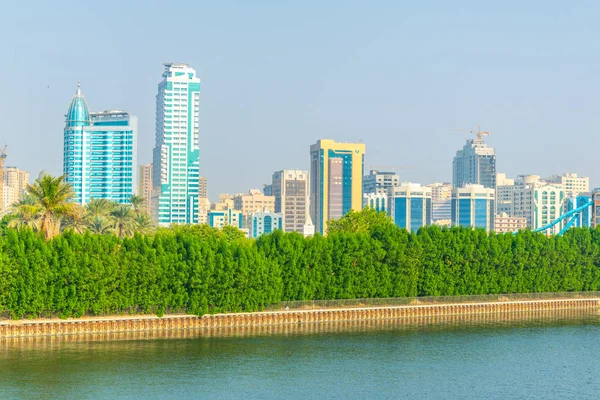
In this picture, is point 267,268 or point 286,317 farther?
point 286,317

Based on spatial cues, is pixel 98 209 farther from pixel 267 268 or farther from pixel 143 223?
pixel 267 268

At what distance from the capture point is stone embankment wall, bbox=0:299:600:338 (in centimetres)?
7662

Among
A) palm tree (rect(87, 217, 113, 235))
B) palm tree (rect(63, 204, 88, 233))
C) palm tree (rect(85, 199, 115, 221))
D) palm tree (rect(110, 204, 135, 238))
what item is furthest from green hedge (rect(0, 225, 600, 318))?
palm tree (rect(85, 199, 115, 221))

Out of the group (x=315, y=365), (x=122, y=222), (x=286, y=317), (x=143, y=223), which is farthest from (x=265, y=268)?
(x=315, y=365)

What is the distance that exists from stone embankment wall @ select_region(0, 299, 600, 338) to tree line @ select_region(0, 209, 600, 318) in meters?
1.03

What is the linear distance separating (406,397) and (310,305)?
101 feet

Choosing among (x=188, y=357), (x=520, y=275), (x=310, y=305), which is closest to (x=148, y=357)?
(x=188, y=357)

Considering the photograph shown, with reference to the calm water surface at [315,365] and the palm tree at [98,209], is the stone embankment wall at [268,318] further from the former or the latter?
the palm tree at [98,209]

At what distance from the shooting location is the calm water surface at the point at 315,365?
2399 inches

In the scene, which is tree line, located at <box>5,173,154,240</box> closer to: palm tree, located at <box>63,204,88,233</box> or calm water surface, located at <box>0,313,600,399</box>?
palm tree, located at <box>63,204,88,233</box>

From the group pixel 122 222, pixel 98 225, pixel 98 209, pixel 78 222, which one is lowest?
pixel 98 225

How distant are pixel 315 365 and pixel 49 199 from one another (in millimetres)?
25284

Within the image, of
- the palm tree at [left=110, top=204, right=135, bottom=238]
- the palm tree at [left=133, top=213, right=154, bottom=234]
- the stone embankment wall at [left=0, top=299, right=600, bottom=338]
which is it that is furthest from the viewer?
the palm tree at [left=133, top=213, right=154, bottom=234]

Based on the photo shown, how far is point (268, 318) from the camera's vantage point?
285ft
